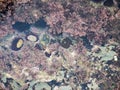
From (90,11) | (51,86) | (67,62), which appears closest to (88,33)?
(90,11)

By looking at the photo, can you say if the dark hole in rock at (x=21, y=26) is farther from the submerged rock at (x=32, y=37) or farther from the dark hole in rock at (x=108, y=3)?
the dark hole in rock at (x=108, y=3)

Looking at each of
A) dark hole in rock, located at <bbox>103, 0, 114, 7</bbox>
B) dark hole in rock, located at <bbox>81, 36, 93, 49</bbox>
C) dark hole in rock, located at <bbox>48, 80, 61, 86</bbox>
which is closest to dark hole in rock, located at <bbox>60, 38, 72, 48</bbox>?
dark hole in rock, located at <bbox>81, 36, 93, 49</bbox>

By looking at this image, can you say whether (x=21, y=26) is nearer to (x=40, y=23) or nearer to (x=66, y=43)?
(x=40, y=23)

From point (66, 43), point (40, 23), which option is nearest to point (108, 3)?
point (66, 43)

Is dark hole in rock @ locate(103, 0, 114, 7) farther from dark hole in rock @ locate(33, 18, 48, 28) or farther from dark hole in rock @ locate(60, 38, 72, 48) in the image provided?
dark hole in rock @ locate(33, 18, 48, 28)

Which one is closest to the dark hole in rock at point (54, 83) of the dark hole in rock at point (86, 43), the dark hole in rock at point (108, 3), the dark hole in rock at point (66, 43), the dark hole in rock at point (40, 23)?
the dark hole in rock at point (66, 43)
